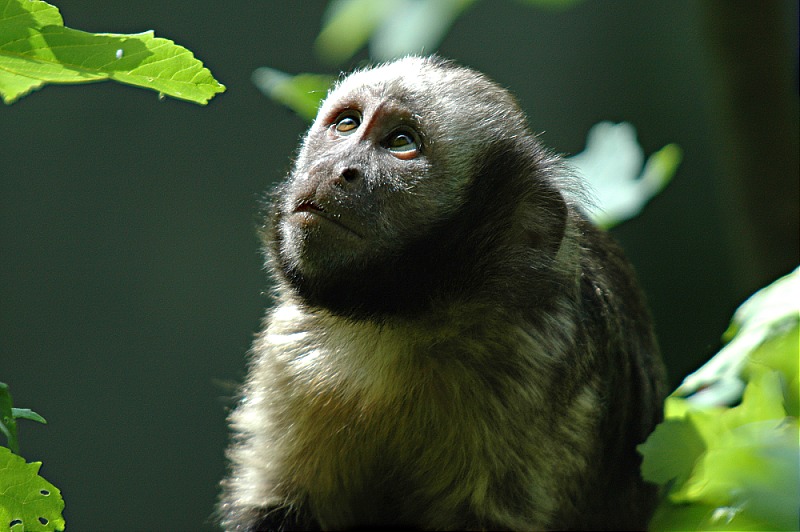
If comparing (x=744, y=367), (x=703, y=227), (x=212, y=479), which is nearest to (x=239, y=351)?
(x=212, y=479)

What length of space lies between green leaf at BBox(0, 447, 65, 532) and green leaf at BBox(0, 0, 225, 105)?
692 mm

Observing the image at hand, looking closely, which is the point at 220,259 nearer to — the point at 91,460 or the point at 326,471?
the point at 91,460

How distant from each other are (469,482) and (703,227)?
506 centimetres

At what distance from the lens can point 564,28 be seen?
7.40 m

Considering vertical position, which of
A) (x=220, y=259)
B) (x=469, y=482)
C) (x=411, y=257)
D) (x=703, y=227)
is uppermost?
(x=411, y=257)

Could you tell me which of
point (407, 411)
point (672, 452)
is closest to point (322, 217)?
point (407, 411)

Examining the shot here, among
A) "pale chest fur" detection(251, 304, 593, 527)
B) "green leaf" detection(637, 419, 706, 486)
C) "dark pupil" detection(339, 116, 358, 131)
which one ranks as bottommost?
"pale chest fur" detection(251, 304, 593, 527)

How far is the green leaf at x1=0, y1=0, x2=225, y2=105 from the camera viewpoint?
1.63m

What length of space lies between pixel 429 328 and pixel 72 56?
1.73m

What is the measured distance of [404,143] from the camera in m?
3.12

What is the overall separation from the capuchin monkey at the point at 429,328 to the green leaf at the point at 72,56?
1188 mm

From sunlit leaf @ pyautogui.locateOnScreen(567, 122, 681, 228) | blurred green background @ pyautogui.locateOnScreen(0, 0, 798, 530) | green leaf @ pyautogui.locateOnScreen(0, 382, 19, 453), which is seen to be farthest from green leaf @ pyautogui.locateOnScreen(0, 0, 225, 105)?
blurred green background @ pyautogui.locateOnScreen(0, 0, 798, 530)

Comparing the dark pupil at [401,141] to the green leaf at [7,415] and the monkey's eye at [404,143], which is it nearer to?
the monkey's eye at [404,143]

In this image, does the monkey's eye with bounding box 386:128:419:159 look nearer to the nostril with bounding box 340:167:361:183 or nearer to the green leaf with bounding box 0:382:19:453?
the nostril with bounding box 340:167:361:183
